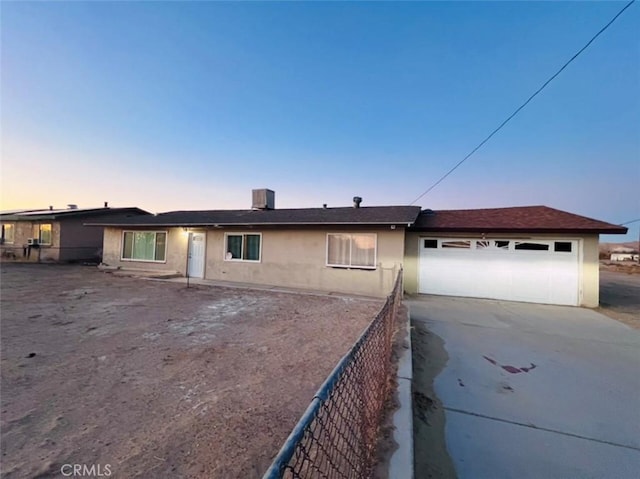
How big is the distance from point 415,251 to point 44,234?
886 inches

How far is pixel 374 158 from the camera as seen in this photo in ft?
47.9

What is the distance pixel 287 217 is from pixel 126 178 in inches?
432

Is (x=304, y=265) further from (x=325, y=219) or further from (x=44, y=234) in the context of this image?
(x=44, y=234)

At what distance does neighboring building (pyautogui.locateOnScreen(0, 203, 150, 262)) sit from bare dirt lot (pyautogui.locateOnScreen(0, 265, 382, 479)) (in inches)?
464

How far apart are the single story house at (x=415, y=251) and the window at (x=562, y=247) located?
0.08 feet

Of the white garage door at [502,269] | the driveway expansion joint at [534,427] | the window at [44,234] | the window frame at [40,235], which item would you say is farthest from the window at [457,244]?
the window at [44,234]

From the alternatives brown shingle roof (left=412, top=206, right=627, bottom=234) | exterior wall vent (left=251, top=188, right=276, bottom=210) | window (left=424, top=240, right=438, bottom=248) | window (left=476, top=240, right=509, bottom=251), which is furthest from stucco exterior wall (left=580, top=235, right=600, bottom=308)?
exterior wall vent (left=251, top=188, right=276, bottom=210)

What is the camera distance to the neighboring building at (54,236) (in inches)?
651

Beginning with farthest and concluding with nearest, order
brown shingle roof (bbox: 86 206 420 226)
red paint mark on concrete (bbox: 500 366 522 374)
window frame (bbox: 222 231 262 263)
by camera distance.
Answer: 1. window frame (bbox: 222 231 262 263)
2. brown shingle roof (bbox: 86 206 420 226)
3. red paint mark on concrete (bbox: 500 366 522 374)

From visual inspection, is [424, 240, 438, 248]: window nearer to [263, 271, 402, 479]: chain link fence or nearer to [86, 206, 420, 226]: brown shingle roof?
[86, 206, 420, 226]: brown shingle roof

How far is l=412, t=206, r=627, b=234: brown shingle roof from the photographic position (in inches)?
333

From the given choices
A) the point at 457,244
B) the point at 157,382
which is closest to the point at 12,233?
the point at 157,382

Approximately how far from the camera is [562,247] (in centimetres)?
894

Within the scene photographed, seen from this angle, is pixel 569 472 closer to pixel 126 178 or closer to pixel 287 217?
pixel 287 217
